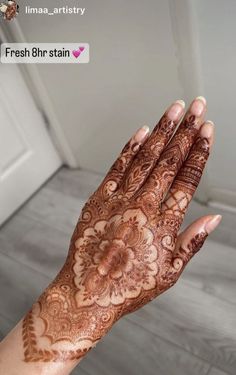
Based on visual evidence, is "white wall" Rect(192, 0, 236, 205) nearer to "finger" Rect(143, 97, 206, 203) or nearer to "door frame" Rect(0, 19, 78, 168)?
"finger" Rect(143, 97, 206, 203)

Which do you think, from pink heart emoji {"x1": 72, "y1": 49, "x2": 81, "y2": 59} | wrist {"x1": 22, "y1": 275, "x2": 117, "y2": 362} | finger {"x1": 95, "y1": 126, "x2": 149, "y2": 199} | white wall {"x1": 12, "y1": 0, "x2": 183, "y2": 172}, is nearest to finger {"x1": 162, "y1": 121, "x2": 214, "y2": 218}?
finger {"x1": 95, "y1": 126, "x2": 149, "y2": 199}

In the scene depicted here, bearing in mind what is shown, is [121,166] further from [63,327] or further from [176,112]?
[63,327]

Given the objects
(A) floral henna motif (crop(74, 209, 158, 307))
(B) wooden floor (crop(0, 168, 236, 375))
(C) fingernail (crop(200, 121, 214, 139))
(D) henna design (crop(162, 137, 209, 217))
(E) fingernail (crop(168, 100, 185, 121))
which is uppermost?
(E) fingernail (crop(168, 100, 185, 121))

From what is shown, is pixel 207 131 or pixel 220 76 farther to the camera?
pixel 220 76

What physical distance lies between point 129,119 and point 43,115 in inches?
23.4

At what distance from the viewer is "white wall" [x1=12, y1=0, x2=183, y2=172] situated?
1.12 meters

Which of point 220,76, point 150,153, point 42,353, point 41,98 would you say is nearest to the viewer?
point 42,353

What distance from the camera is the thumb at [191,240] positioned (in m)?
0.73

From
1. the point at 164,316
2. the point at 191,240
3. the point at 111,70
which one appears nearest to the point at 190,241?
the point at 191,240

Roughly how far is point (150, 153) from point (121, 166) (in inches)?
3.2

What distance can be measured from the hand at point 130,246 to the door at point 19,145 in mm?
1027

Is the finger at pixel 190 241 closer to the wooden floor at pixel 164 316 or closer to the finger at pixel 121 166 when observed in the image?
the finger at pixel 121 166

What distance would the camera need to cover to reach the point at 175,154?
79cm

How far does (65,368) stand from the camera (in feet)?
2.35
